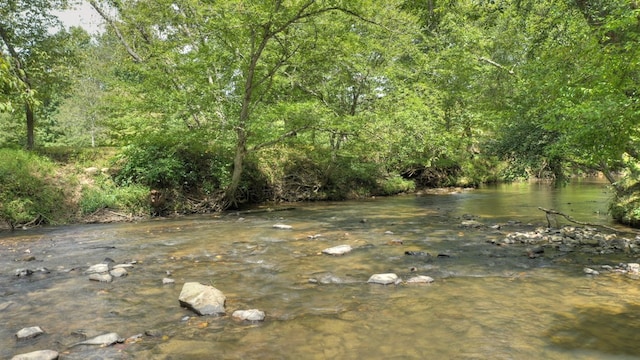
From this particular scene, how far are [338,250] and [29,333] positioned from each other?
5630 mm

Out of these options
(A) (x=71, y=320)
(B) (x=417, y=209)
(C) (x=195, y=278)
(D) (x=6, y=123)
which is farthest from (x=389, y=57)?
(D) (x=6, y=123)

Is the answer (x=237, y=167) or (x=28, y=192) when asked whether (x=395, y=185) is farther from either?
(x=28, y=192)

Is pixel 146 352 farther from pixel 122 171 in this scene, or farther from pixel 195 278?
pixel 122 171

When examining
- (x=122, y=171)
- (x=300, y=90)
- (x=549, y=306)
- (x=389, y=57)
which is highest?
(x=389, y=57)

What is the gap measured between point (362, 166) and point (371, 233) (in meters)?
11.7

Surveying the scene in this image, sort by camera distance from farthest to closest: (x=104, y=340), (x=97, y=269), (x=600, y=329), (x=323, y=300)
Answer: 1. (x=97, y=269)
2. (x=323, y=300)
3. (x=600, y=329)
4. (x=104, y=340)

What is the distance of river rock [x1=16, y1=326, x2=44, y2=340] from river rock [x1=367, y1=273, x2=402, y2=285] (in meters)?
4.49

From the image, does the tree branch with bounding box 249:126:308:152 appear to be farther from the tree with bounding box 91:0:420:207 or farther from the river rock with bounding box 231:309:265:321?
the river rock with bounding box 231:309:265:321

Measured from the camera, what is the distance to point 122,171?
16375mm

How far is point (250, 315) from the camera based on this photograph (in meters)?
5.19

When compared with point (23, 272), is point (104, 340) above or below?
below

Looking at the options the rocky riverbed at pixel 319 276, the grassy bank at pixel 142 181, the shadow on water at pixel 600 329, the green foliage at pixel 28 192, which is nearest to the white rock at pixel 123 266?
the rocky riverbed at pixel 319 276

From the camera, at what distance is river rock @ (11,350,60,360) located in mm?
3922

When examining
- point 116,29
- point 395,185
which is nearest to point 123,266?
point 116,29
